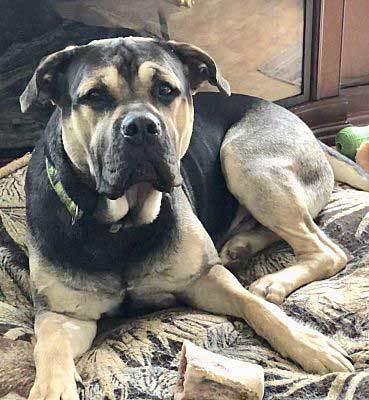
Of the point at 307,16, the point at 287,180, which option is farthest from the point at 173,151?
the point at 307,16

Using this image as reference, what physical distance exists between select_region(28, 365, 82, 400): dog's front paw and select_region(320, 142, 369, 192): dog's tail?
1260mm

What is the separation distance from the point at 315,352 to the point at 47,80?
0.90m

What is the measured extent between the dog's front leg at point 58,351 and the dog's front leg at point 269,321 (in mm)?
297

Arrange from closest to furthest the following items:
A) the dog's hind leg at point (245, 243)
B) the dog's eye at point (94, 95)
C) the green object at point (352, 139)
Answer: the dog's eye at point (94, 95), the dog's hind leg at point (245, 243), the green object at point (352, 139)

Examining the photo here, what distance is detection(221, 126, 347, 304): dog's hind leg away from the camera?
2.01 meters

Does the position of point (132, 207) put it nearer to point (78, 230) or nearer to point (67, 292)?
point (78, 230)

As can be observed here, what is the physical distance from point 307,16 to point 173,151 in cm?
161

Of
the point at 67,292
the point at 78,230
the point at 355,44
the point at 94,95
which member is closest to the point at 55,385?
the point at 67,292

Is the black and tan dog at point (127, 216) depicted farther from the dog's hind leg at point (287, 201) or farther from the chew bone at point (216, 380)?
the chew bone at point (216, 380)

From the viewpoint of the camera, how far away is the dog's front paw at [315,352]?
1596 millimetres

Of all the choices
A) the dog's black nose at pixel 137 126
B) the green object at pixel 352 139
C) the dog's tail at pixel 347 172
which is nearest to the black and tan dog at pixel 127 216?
the dog's black nose at pixel 137 126

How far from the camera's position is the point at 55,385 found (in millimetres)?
1496

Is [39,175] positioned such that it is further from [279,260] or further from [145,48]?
[279,260]

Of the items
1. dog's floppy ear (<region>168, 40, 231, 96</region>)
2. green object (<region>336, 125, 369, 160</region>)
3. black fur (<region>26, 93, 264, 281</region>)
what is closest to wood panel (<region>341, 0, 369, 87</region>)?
green object (<region>336, 125, 369, 160</region>)
